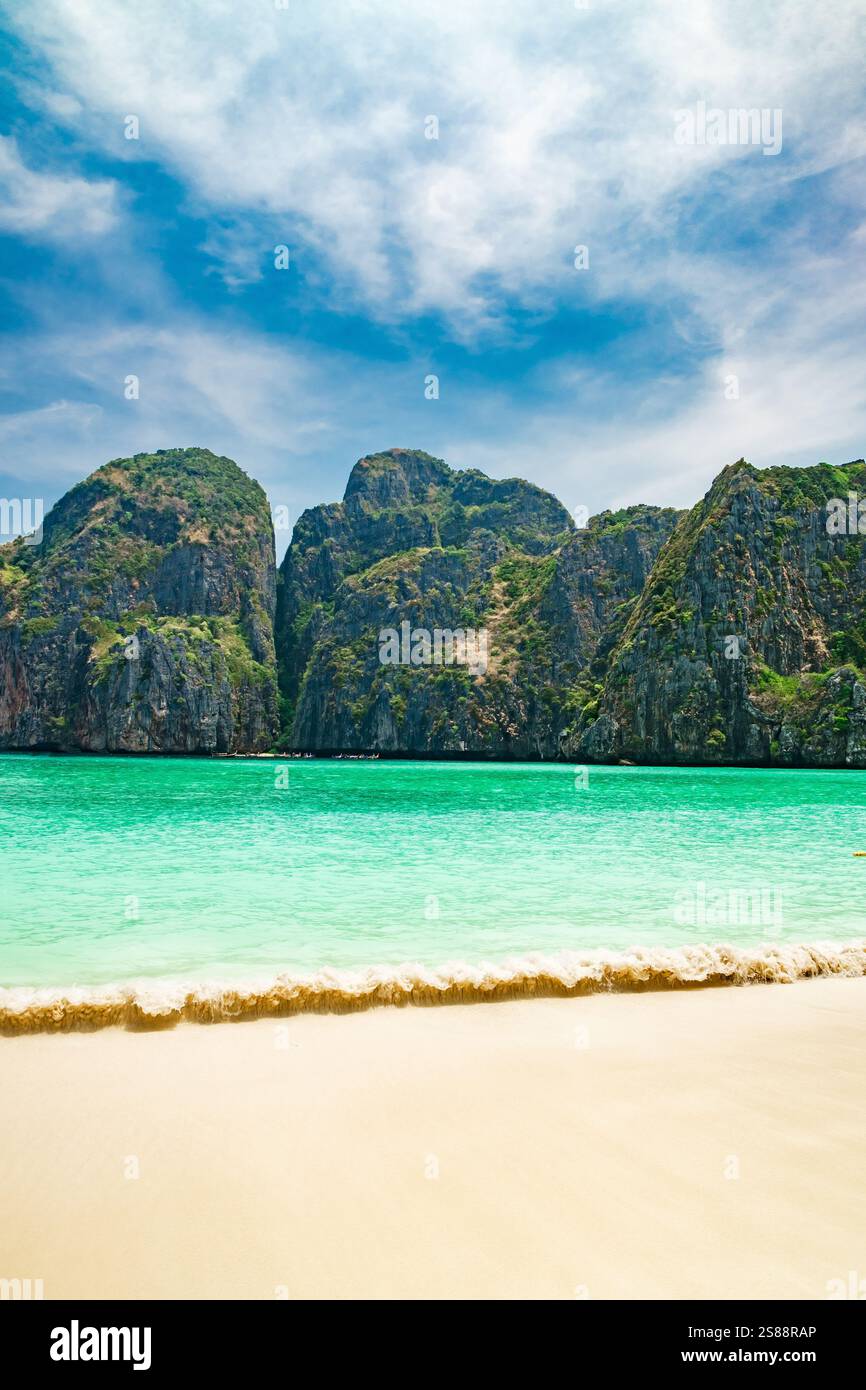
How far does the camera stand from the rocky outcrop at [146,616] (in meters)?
134

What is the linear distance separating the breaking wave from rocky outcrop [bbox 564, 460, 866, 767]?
84.7 m

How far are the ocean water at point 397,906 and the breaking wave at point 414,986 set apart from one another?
0.02 metres

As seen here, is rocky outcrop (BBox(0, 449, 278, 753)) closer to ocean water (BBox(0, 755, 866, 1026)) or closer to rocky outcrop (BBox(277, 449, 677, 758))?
rocky outcrop (BBox(277, 449, 677, 758))

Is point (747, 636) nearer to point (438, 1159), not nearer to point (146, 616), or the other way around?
point (438, 1159)

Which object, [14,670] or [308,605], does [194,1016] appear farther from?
[308,605]

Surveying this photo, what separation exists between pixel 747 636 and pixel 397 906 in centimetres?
9033

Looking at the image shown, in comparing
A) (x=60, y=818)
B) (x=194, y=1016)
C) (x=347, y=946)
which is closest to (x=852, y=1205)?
(x=194, y=1016)

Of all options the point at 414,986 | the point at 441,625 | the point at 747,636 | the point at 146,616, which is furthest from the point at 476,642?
the point at 414,986

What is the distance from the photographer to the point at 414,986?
5848mm

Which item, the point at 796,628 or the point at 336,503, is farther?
the point at 336,503

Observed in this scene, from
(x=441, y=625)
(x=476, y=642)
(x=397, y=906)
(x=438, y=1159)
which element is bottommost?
(x=397, y=906)

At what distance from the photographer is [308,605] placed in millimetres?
189000
